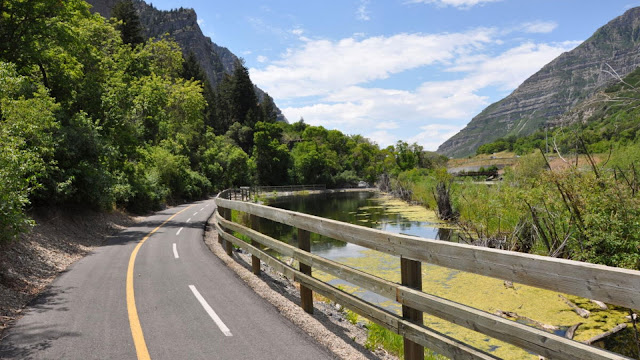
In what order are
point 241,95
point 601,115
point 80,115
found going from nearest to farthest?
point 601,115, point 80,115, point 241,95

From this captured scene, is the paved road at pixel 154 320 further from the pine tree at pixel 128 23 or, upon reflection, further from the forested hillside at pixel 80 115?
the pine tree at pixel 128 23

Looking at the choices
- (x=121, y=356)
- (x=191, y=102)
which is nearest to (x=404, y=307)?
(x=121, y=356)

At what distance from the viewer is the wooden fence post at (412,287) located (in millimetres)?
3809

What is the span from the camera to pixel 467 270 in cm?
318

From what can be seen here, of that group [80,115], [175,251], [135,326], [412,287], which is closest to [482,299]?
[412,287]

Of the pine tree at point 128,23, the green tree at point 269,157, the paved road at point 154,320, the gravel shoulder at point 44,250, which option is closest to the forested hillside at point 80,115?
the gravel shoulder at point 44,250

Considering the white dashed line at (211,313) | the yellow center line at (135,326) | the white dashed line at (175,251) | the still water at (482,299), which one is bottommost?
the still water at (482,299)

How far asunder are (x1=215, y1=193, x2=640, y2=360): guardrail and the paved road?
102cm

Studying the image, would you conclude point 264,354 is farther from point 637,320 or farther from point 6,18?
point 6,18

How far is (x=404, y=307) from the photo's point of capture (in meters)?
3.95

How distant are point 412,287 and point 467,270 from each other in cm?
76

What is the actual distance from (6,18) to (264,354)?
16196 mm

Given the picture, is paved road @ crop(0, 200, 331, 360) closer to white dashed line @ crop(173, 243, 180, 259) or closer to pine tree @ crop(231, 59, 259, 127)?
white dashed line @ crop(173, 243, 180, 259)

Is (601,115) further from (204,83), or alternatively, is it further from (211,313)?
(204,83)
